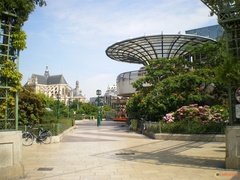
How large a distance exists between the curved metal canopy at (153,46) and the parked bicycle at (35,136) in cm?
1897

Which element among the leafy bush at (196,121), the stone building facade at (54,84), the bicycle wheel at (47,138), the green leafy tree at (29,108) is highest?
the stone building facade at (54,84)

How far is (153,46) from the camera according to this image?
34.4 meters

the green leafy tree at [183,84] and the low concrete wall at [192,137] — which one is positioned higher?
the green leafy tree at [183,84]

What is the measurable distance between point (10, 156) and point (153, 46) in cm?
2892

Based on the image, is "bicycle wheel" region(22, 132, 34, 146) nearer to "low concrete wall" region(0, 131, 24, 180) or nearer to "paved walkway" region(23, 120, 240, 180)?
"paved walkway" region(23, 120, 240, 180)

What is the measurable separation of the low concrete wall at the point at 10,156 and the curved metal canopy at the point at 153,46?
25.9m

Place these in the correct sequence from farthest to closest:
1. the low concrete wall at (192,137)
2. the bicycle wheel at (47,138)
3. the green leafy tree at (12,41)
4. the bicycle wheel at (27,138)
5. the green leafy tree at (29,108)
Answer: the green leafy tree at (29,108) < the bicycle wheel at (47,138) < the low concrete wall at (192,137) < the bicycle wheel at (27,138) < the green leafy tree at (12,41)

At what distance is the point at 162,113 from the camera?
21.6 metres

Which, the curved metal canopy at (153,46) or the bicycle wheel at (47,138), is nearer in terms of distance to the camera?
the bicycle wheel at (47,138)

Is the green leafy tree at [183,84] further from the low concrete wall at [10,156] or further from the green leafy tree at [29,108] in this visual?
the low concrete wall at [10,156]

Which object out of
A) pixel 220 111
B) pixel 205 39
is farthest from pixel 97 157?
pixel 205 39

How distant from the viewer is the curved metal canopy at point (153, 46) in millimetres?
32031

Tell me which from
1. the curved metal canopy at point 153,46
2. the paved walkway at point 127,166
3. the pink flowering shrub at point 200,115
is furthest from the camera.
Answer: the curved metal canopy at point 153,46

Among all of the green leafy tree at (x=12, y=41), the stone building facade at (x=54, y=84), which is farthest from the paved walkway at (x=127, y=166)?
the stone building facade at (x=54, y=84)
